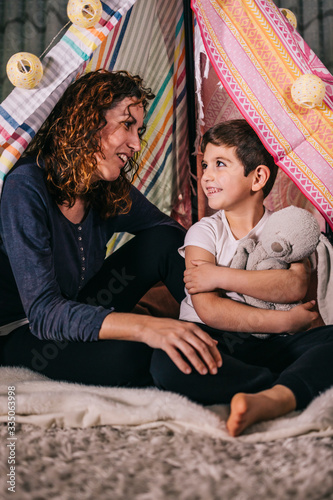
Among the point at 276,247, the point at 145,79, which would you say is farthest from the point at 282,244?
the point at 145,79

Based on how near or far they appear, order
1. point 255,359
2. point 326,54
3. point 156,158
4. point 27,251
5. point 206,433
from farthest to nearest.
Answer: point 326,54, point 156,158, point 255,359, point 27,251, point 206,433

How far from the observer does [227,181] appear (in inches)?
51.8

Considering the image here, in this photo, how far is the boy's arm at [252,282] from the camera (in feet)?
→ 3.78

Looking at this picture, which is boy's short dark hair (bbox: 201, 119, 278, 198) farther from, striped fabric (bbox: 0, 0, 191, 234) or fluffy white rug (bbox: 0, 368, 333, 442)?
fluffy white rug (bbox: 0, 368, 333, 442)

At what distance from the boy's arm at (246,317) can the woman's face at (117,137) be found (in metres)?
0.41

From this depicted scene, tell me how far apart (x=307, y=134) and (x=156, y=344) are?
0.78 metres

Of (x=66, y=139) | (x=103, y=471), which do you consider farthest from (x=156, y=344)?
(x=66, y=139)

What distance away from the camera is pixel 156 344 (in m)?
0.95

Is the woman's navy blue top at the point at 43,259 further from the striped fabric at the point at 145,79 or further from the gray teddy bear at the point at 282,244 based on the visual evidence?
the gray teddy bear at the point at 282,244

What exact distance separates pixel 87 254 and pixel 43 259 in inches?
9.5

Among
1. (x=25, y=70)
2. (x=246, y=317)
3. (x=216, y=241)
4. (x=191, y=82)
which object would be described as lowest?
(x=246, y=317)

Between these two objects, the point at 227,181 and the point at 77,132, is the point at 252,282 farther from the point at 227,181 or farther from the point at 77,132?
the point at 77,132

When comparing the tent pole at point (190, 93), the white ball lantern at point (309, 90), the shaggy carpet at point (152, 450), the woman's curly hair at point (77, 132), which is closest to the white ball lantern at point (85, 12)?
the woman's curly hair at point (77, 132)

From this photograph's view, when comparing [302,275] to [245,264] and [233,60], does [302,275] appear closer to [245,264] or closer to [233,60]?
[245,264]
